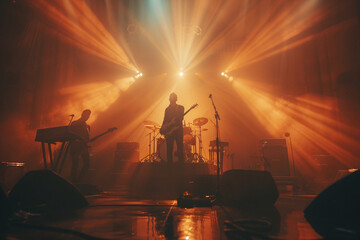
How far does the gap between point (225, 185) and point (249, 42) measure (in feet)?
27.1

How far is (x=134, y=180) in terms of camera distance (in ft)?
17.0

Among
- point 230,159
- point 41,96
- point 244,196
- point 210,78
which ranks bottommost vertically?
point 244,196

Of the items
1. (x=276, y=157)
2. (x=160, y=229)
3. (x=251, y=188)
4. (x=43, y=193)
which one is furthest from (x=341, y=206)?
(x=276, y=157)

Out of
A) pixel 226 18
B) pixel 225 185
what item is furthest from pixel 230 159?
pixel 225 185

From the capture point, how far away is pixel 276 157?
633 centimetres

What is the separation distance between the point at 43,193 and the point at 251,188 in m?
2.09

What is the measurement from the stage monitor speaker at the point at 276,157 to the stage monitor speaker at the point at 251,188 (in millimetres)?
4137

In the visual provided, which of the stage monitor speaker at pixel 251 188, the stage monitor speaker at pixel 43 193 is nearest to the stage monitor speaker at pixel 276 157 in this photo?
the stage monitor speaker at pixel 251 188

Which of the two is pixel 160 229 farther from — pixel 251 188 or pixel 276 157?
pixel 276 157

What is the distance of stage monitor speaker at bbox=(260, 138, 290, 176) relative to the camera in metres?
6.25

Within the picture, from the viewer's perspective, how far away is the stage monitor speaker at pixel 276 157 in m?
6.25

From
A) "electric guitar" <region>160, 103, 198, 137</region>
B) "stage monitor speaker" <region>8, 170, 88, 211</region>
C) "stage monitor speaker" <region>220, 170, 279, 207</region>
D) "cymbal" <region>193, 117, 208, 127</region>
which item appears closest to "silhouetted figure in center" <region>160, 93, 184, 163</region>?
"electric guitar" <region>160, 103, 198, 137</region>

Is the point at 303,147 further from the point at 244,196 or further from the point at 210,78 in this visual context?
the point at 244,196

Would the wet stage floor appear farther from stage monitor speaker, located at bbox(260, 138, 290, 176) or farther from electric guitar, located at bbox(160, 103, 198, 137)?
stage monitor speaker, located at bbox(260, 138, 290, 176)
